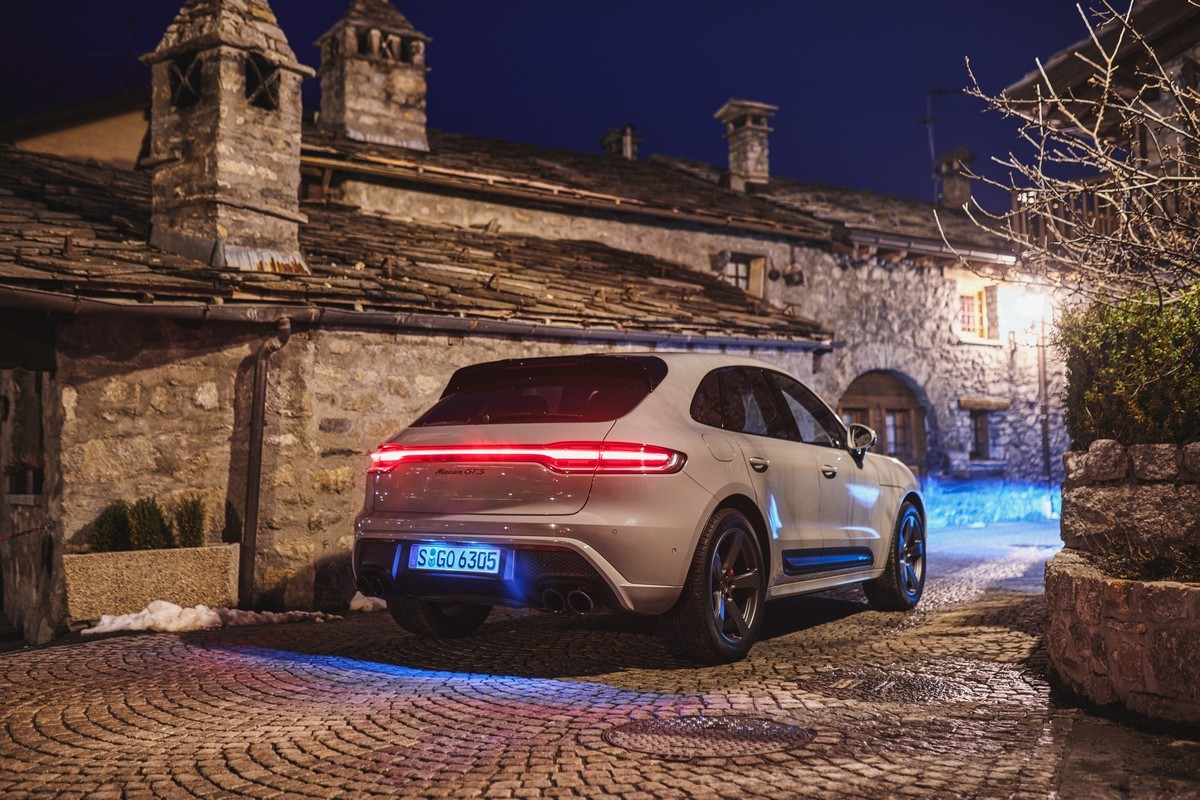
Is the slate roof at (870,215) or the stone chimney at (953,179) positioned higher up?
the stone chimney at (953,179)

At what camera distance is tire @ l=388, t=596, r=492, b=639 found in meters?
5.63

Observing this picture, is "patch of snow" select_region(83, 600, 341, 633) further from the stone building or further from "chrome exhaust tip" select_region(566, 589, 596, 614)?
"chrome exhaust tip" select_region(566, 589, 596, 614)

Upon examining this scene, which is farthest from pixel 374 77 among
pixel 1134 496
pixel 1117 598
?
pixel 1117 598

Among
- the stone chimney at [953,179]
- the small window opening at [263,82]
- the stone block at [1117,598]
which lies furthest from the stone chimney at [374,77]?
the stone chimney at [953,179]

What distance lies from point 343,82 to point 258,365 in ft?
26.5

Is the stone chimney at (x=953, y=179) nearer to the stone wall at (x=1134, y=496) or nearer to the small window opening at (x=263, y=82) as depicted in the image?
the small window opening at (x=263, y=82)

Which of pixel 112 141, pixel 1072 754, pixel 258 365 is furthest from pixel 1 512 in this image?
pixel 112 141

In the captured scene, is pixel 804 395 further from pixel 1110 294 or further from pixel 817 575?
pixel 1110 294

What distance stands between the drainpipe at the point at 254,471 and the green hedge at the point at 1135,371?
586cm

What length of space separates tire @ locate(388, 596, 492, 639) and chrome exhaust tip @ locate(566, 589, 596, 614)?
1362 millimetres

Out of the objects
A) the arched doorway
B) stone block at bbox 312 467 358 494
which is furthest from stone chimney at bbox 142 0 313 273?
the arched doorway

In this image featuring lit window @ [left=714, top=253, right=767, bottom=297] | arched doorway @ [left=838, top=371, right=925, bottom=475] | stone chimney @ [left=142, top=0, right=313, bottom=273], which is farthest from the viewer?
arched doorway @ [left=838, top=371, right=925, bottom=475]

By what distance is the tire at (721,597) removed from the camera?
15.5 feet

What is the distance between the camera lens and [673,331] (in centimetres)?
1105
